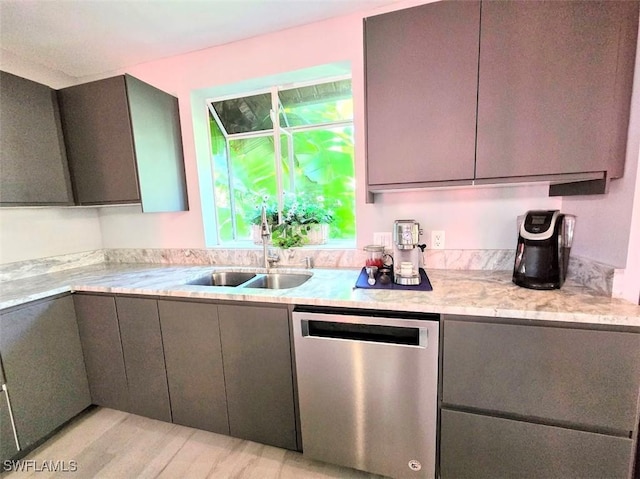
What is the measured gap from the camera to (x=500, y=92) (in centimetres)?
116

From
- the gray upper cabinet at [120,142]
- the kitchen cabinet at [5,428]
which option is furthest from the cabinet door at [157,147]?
the kitchen cabinet at [5,428]

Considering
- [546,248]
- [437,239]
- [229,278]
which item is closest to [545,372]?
[546,248]

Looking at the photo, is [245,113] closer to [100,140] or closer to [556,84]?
[100,140]

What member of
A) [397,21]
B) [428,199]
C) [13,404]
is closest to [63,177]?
[13,404]

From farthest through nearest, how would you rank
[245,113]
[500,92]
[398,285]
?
[245,113]
[398,285]
[500,92]

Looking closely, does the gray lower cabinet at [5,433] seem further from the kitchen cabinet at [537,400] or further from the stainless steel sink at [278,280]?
the kitchen cabinet at [537,400]

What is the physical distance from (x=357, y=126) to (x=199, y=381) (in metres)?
1.84

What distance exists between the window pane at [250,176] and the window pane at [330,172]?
0.22m

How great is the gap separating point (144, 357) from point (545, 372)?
206cm

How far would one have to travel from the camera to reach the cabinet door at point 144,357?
159 cm

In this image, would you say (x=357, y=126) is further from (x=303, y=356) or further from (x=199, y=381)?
(x=199, y=381)

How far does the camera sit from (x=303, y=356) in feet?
4.25

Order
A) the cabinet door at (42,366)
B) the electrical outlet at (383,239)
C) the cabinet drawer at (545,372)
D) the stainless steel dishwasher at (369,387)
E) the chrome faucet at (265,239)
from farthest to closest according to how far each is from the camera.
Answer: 1. the chrome faucet at (265,239)
2. the electrical outlet at (383,239)
3. the cabinet door at (42,366)
4. the stainless steel dishwasher at (369,387)
5. the cabinet drawer at (545,372)

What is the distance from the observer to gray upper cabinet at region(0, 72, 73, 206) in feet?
5.44
